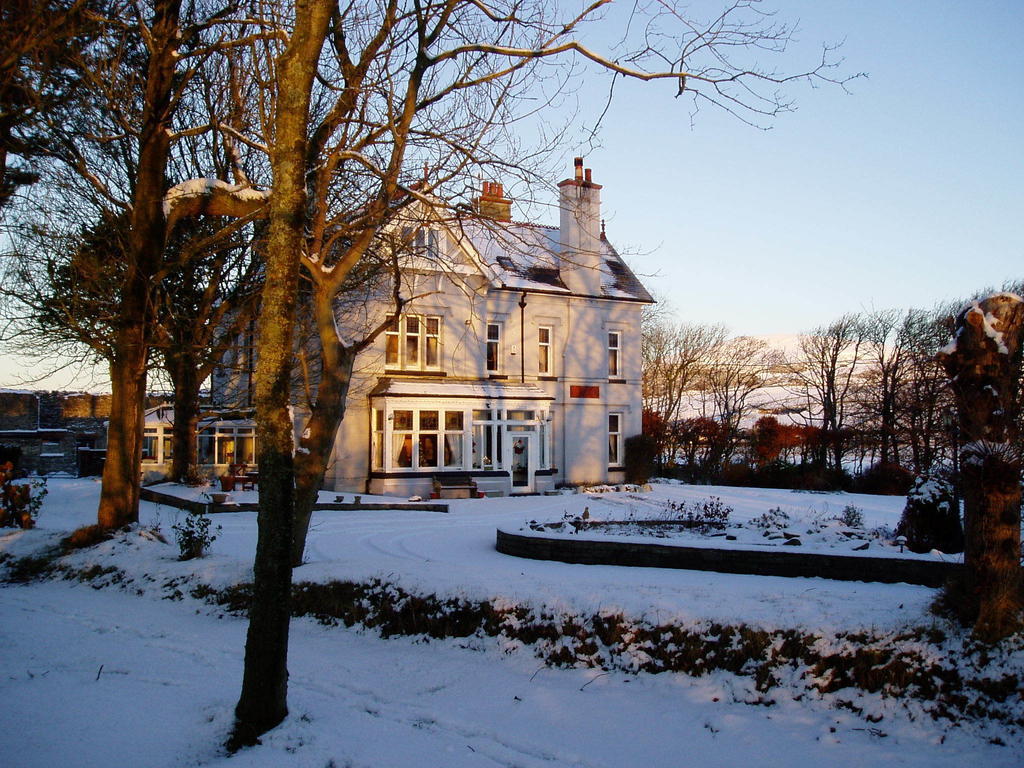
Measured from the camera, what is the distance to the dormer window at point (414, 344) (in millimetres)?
25781

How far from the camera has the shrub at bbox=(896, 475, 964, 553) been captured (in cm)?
1080

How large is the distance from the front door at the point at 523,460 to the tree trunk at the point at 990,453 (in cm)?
1988

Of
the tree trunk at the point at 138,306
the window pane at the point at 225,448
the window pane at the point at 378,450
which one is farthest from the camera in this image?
the window pane at the point at 225,448

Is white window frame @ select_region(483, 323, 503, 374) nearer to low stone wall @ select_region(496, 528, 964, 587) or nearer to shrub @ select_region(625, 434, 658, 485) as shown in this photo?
shrub @ select_region(625, 434, 658, 485)

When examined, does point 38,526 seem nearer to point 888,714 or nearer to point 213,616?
point 213,616

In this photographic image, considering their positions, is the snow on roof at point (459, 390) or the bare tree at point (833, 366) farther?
the bare tree at point (833, 366)

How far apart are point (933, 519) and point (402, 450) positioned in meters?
16.6

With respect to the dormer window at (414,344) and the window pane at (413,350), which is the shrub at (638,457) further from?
the window pane at (413,350)

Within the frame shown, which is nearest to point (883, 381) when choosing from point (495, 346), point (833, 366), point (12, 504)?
point (833, 366)

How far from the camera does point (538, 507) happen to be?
2119 cm

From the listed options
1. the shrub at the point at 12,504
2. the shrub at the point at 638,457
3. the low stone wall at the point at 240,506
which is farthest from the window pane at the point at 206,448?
the shrub at the point at 638,457

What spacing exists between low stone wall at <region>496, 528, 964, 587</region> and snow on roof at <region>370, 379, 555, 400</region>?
42.3 ft

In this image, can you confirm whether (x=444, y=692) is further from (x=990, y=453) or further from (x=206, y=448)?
(x=206, y=448)

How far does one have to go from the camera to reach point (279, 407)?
6082 millimetres
